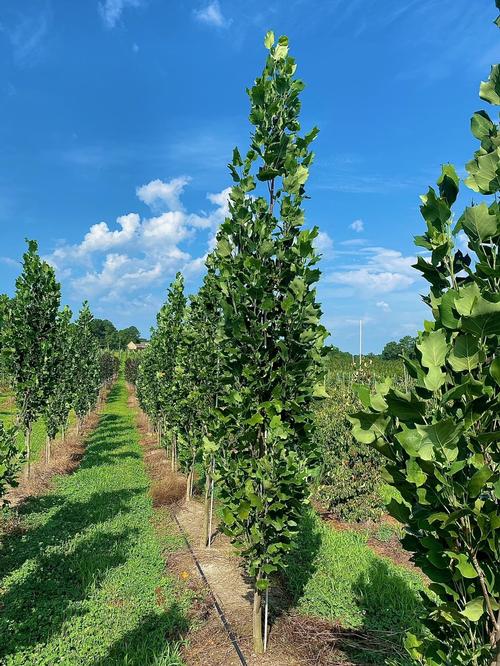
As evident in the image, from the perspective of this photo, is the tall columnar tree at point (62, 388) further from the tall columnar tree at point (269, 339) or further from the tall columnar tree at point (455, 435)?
the tall columnar tree at point (455, 435)

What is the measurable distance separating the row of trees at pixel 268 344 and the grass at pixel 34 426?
366 inches

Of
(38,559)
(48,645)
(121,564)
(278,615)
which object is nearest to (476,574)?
(278,615)

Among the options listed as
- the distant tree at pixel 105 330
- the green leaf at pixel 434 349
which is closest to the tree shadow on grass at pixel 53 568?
the green leaf at pixel 434 349

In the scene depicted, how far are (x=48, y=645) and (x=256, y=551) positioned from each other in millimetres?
3104

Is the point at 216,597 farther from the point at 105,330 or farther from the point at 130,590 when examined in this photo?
the point at 105,330

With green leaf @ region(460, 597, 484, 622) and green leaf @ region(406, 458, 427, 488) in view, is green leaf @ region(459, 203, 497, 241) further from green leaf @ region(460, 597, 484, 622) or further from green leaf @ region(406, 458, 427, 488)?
green leaf @ region(460, 597, 484, 622)

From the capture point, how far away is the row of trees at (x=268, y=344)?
5.32 m

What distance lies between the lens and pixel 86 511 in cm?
1183

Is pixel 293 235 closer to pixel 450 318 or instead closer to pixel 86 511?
pixel 450 318

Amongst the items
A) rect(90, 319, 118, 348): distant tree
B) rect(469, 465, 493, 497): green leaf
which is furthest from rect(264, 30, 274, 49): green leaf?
rect(90, 319, 118, 348): distant tree

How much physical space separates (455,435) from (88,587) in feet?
24.7

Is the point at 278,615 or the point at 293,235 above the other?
the point at 293,235

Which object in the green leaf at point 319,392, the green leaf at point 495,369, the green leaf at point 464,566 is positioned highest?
the green leaf at point 495,369

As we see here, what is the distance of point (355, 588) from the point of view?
24.8 ft
